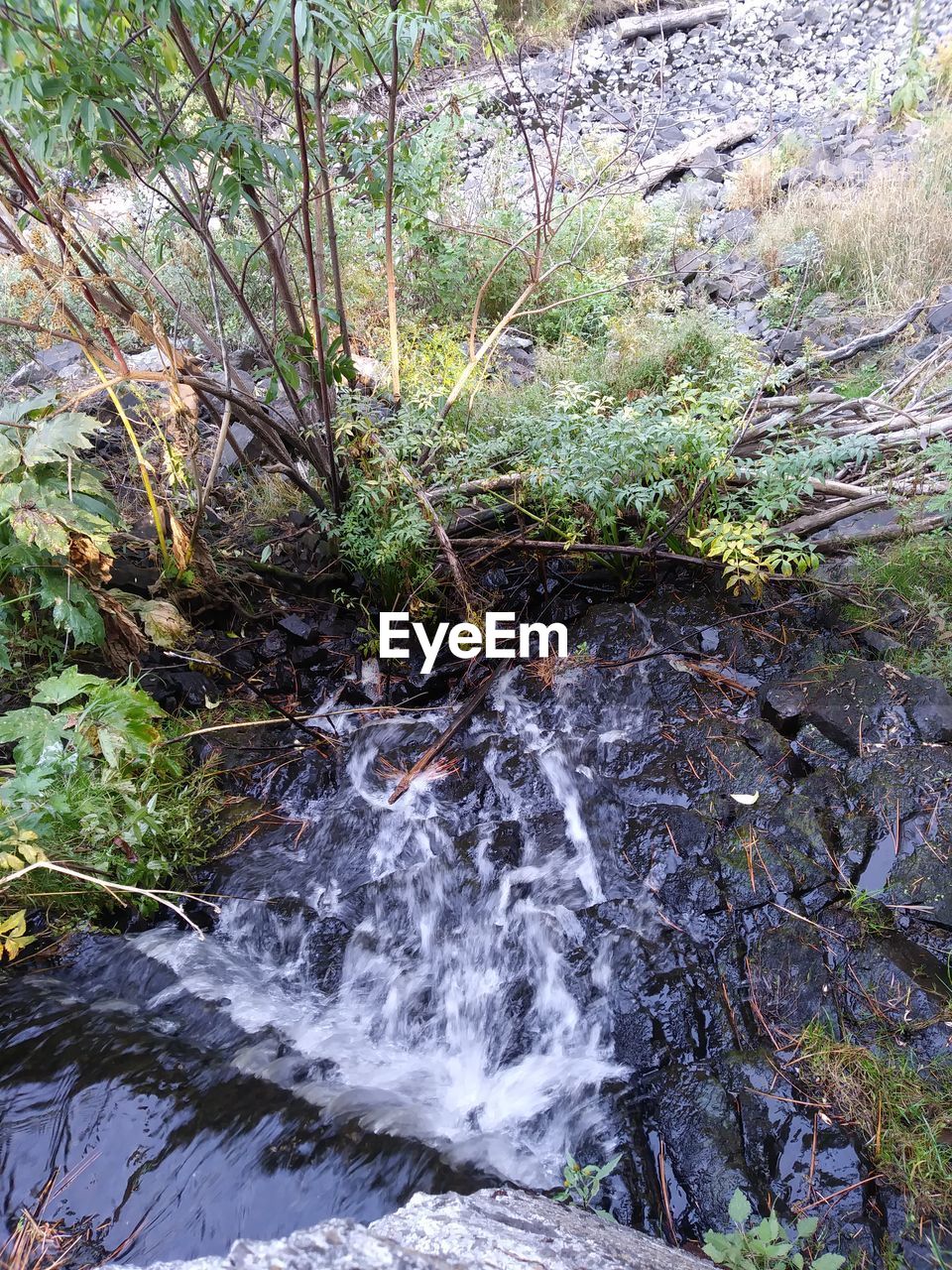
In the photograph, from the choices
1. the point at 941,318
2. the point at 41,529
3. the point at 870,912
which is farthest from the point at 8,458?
the point at 941,318

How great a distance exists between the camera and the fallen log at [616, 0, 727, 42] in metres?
11.1

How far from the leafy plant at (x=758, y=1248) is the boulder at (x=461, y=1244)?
6 cm

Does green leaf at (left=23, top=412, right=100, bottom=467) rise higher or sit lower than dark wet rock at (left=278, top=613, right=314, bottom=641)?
higher

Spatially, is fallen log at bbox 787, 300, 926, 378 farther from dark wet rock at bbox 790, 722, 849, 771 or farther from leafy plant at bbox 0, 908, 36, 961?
leafy plant at bbox 0, 908, 36, 961

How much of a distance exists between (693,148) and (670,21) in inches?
184

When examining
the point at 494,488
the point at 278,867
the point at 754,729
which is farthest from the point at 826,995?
the point at 494,488

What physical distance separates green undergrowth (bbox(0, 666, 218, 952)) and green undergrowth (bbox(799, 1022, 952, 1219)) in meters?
2.15

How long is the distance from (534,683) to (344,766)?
0.94 m

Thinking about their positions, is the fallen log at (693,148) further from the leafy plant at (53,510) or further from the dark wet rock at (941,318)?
the leafy plant at (53,510)

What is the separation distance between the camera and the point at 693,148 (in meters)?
8.38

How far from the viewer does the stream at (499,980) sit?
5.99 feet

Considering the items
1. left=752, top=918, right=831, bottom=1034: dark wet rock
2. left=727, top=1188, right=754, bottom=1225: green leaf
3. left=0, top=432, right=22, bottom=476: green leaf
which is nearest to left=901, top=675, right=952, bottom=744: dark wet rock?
left=752, top=918, right=831, bottom=1034: dark wet rock

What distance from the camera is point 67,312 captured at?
Answer: 2682 mm

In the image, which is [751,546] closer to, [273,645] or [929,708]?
[929,708]
